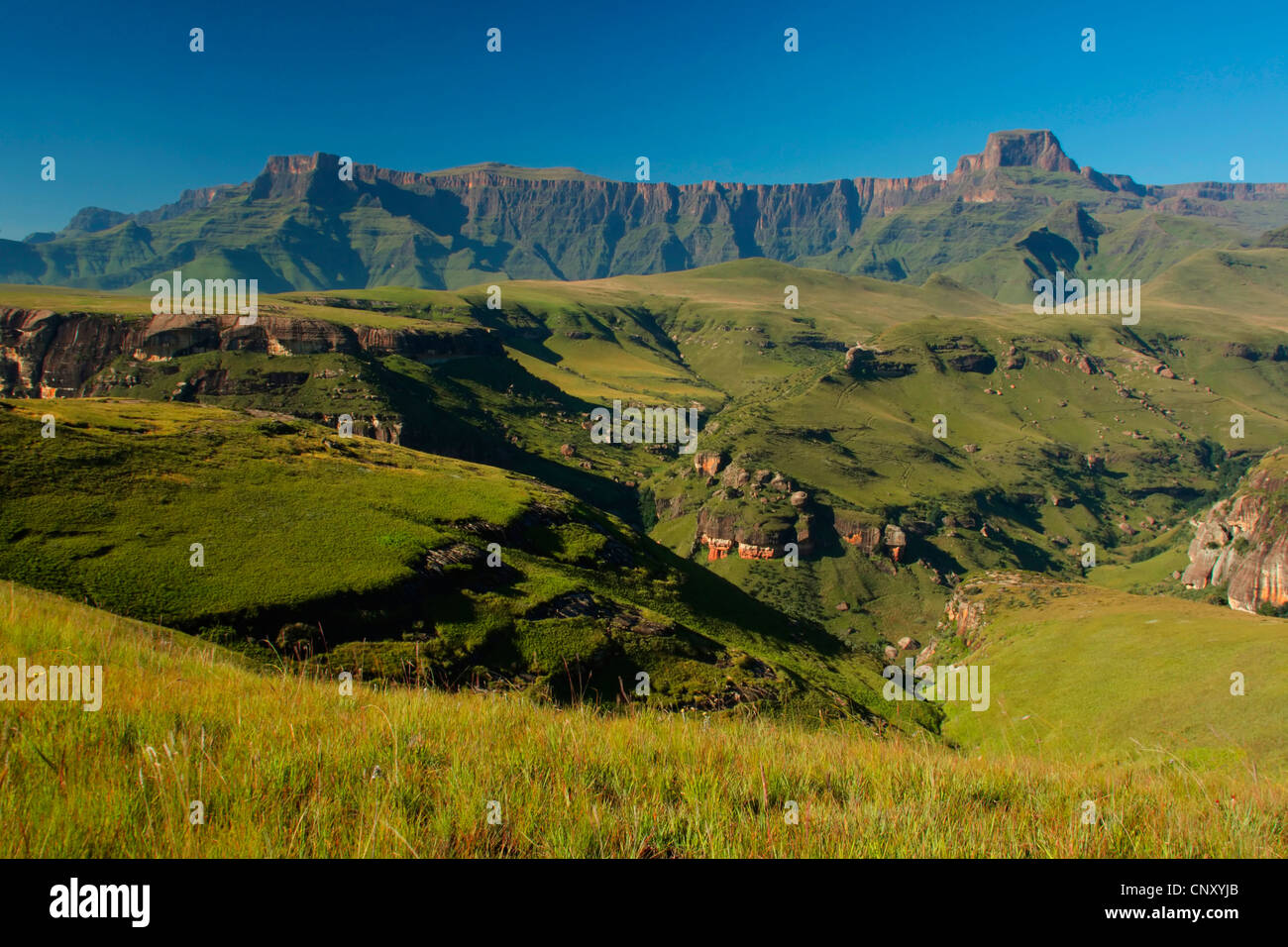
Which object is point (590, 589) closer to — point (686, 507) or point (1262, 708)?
point (1262, 708)

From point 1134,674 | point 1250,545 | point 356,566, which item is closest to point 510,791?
point 356,566

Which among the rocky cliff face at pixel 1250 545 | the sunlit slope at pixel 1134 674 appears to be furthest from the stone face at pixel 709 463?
the rocky cliff face at pixel 1250 545

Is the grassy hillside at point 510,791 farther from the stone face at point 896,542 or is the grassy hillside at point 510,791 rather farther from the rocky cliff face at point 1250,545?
the rocky cliff face at point 1250,545

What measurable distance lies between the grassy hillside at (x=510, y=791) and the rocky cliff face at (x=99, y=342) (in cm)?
16370

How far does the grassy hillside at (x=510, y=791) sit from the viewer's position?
2967mm

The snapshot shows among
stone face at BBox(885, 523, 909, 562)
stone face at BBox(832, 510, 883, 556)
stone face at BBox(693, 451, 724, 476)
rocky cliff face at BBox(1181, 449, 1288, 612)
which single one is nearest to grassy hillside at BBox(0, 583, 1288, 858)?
stone face at BBox(832, 510, 883, 556)

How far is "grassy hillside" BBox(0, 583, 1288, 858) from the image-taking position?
9.73ft

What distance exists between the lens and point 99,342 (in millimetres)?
145625

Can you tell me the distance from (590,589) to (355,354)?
432 ft

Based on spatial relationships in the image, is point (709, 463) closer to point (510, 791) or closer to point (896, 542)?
point (896, 542)

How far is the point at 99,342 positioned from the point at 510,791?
18853cm

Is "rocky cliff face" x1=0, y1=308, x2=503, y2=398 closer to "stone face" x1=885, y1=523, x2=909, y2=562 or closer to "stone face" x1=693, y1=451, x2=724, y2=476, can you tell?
"stone face" x1=693, y1=451, x2=724, y2=476
